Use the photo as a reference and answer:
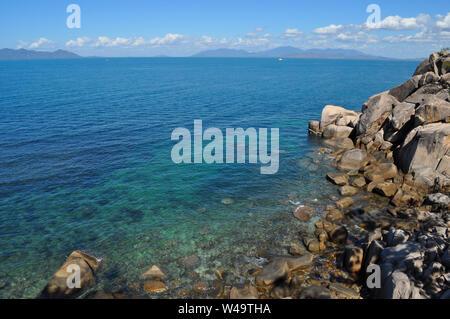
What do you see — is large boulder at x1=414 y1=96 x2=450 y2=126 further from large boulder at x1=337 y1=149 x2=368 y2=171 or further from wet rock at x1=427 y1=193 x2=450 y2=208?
wet rock at x1=427 y1=193 x2=450 y2=208

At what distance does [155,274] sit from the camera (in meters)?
17.5

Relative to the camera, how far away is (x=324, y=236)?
2055 cm

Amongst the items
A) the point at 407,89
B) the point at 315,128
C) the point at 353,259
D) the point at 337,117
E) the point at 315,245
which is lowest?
the point at 315,245

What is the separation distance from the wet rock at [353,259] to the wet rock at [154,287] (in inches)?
441

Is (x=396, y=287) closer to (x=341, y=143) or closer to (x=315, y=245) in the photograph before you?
Answer: (x=315, y=245)

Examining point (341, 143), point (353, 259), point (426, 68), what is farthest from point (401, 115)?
point (353, 259)

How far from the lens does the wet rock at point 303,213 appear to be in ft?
77.9

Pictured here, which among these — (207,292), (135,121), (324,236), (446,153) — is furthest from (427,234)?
(135,121)

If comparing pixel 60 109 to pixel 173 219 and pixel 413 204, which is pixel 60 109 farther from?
pixel 413 204

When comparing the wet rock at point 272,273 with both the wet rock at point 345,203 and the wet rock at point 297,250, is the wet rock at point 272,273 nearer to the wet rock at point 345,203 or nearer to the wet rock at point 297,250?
the wet rock at point 297,250

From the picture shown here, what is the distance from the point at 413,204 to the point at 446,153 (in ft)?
23.7

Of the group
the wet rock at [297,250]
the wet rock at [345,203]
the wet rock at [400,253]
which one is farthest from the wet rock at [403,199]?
the wet rock at [297,250]

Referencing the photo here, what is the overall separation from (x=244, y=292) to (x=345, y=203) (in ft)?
45.8

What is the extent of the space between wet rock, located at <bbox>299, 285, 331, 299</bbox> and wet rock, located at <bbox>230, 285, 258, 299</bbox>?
8.26ft
